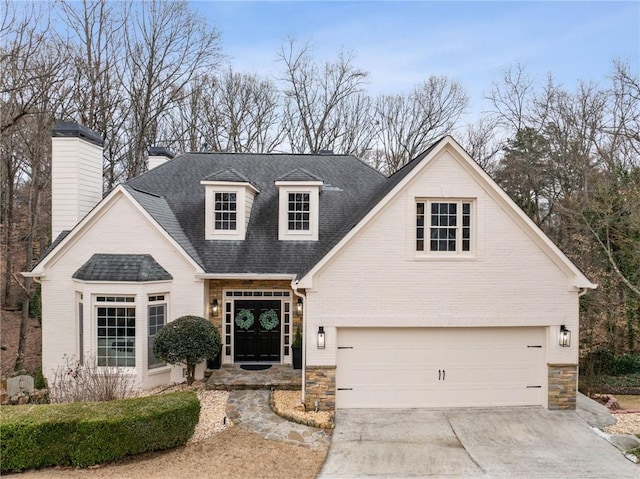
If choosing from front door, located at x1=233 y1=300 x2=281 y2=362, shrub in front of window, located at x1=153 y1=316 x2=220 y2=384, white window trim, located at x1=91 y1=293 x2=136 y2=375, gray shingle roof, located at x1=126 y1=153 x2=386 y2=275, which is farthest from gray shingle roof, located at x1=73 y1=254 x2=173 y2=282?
front door, located at x1=233 y1=300 x2=281 y2=362

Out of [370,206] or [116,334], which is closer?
[370,206]

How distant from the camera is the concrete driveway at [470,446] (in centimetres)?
651

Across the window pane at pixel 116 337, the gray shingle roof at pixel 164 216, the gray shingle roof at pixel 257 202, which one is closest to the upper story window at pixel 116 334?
the window pane at pixel 116 337

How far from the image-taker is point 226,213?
1227 cm

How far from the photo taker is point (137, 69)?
2114 centimetres

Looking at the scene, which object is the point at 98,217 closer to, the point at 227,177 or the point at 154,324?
the point at 154,324

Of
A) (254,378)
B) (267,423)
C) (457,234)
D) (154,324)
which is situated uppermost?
(457,234)

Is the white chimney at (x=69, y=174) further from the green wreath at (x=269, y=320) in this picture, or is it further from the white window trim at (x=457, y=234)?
the white window trim at (x=457, y=234)

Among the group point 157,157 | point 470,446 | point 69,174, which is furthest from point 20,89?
point 470,446

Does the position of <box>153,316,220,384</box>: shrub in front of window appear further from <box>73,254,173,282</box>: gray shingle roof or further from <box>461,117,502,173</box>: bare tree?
<box>461,117,502,173</box>: bare tree

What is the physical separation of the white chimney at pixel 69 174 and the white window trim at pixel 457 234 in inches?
395

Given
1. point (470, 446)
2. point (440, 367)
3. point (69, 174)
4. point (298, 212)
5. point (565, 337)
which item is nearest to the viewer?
point (470, 446)

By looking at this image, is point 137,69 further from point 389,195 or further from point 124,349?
point 389,195

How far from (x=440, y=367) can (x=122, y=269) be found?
8.69 metres
